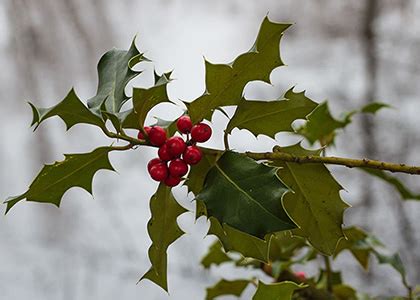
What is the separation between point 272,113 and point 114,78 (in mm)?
132

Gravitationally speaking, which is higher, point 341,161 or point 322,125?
point 341,161

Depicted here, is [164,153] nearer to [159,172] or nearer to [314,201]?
[159,172]

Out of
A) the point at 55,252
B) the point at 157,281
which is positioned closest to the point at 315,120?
the point at 157,281

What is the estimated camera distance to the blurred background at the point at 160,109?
6.36ft

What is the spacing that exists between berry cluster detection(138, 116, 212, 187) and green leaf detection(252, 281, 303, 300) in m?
0.11

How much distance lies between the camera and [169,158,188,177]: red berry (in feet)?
1.64

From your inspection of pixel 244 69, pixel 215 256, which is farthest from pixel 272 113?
pixel 215 256

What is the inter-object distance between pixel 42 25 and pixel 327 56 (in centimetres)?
88

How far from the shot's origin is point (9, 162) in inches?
79.7

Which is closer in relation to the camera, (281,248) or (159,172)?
(159,172)

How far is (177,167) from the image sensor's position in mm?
499

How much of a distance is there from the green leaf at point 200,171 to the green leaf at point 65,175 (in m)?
0.07

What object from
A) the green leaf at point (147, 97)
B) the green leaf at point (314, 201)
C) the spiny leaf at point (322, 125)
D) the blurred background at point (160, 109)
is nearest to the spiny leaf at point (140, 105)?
the green leaf at point (147, 97)

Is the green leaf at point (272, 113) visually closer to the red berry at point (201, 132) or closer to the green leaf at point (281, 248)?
the red berry at point (201, 132)
